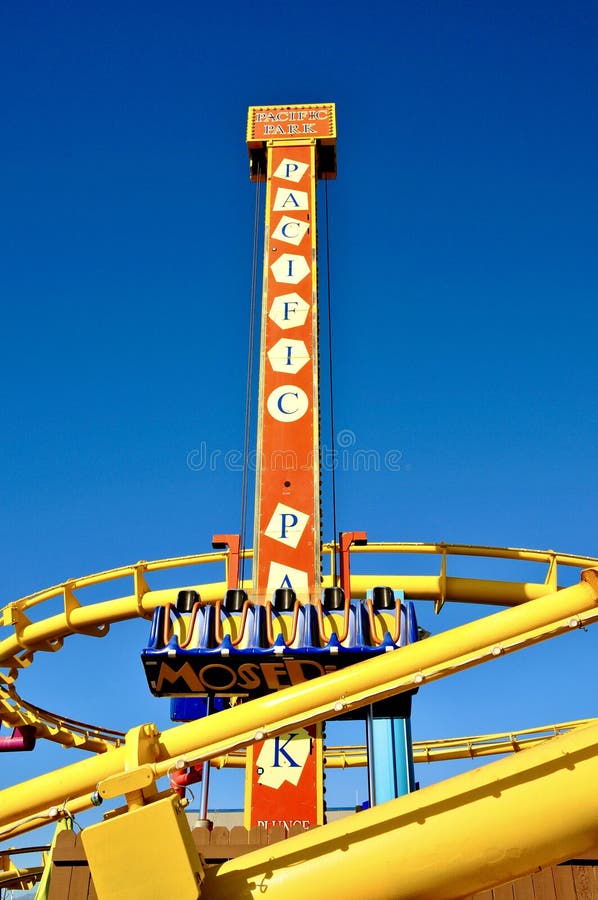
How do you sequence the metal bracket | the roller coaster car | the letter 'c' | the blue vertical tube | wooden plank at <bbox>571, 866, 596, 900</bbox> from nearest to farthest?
wooden plank at <bbox>571, 866, 596, 900</bbox> < the blue vertical tube < the roller coaster car < the letter 'c' < the metal bracket

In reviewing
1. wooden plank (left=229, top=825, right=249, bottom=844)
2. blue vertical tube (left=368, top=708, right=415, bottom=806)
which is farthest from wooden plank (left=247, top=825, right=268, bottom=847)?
blue vertical tube (left=368, top=708, right=415, bottom=806)

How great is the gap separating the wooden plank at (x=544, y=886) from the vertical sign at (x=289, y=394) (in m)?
7.80

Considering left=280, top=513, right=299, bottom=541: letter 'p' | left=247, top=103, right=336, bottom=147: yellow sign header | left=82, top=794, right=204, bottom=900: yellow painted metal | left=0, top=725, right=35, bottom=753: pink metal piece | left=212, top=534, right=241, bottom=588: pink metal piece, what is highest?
left=247, top=103, right=336, bottom=147: yellow sign header

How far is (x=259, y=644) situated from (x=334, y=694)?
730cm

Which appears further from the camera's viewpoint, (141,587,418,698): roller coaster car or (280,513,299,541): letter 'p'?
(280,513,299,541): letter 'p'

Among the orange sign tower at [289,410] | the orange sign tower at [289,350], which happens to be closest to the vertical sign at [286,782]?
the orange sign tower at [289,410]

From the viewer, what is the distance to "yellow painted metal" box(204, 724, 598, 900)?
3770mm

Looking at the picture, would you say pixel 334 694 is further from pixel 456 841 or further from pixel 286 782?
pixel 286 782

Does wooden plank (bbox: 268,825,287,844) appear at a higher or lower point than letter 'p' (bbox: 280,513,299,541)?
lower

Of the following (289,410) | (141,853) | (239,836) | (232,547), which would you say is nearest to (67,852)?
(239,836)

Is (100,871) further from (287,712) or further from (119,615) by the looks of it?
(119,615)

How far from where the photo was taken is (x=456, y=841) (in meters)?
3.79

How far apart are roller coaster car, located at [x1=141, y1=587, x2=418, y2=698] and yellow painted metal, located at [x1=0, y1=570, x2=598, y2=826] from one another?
6946mm

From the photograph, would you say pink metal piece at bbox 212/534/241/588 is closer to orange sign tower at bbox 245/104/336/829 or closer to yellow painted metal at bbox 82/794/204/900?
orange sign tower at bbox 245/104/336/829
